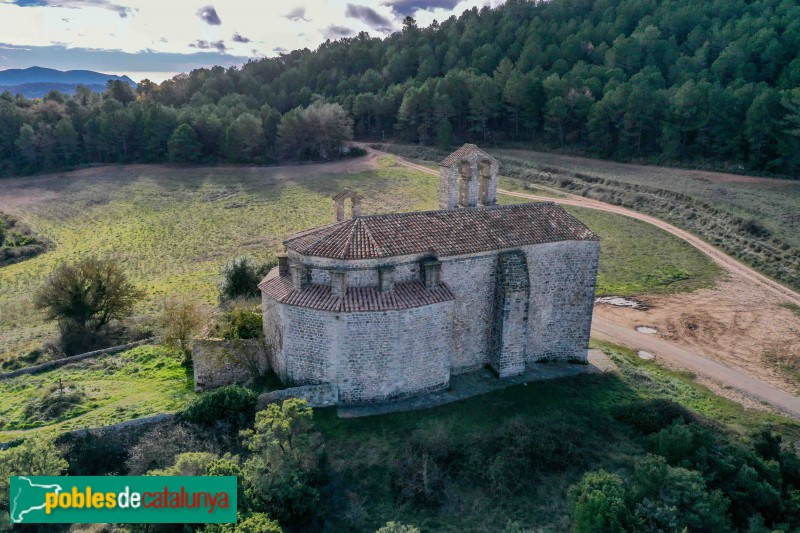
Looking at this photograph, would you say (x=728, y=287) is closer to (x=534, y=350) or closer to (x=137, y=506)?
(x=534, y=350)

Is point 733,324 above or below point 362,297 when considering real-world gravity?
below

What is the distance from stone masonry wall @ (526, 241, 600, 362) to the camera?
23188 mm

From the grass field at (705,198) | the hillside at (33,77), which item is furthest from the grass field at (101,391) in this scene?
the hillside at (33,77)

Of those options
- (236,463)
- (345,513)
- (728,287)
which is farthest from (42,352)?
(728,287)

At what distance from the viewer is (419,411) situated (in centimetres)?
1995

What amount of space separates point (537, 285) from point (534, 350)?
2883 mm

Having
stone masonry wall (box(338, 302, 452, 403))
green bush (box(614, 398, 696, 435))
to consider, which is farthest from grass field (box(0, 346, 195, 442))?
green bush (box(614, 398, 696, 435))

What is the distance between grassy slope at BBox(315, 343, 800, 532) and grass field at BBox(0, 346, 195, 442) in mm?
6620

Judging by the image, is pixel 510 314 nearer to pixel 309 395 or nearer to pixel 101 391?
pixel 309 395

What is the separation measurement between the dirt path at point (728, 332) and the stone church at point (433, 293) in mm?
5844

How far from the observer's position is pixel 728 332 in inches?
1133

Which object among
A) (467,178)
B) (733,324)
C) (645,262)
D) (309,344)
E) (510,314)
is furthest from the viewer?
(645,262)

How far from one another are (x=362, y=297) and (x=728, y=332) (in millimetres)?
20635

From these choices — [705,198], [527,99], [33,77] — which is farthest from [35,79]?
[705,198]
